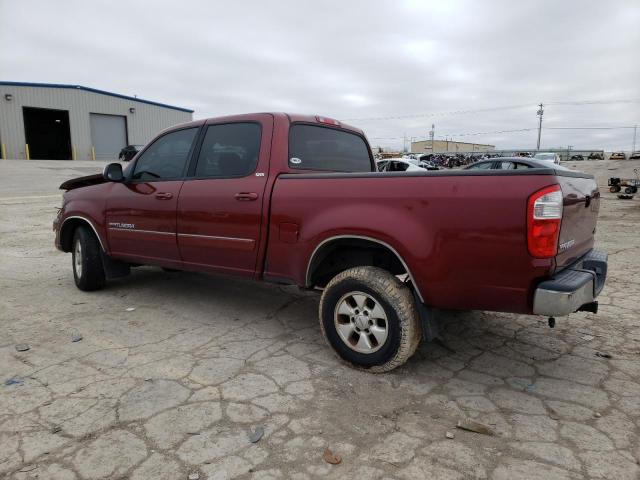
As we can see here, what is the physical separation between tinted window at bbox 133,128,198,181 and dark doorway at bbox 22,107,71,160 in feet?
108

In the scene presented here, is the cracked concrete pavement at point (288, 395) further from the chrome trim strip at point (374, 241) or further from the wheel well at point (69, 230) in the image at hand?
the wheel well at point (69, 230)

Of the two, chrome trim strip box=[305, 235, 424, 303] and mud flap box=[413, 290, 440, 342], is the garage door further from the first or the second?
mud flap box=[413, 290, 440, 342]

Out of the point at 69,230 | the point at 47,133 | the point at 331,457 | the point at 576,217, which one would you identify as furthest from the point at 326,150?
the point at 47,133

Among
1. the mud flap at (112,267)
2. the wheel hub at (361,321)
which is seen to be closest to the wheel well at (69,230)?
the mud flap at (112,267)

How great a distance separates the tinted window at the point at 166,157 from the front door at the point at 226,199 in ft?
0.79

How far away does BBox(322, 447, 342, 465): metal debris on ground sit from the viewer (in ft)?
7.34

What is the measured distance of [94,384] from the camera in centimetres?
298

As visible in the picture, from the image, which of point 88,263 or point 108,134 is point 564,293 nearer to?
point 88,263

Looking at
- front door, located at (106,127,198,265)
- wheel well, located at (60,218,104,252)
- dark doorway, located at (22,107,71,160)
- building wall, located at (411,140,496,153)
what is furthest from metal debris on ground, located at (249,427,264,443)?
building wall, located at (411,140,496,153)

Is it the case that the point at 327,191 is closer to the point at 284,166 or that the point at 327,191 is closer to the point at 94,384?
the point at 284,166

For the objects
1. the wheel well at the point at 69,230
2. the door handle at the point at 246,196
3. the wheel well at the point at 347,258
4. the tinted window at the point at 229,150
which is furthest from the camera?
the wheel well at the point at 69,230

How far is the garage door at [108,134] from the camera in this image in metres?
33.8

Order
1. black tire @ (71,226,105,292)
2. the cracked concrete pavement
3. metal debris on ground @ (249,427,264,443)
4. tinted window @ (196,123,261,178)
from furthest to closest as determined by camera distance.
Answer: black tire @ (71,226,105,292) < tinted window @ (196,123,261,178) < metal debris on ground @ (249,427,264,443) < the cracked concrete pavement

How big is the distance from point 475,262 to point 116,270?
4.05 metres
